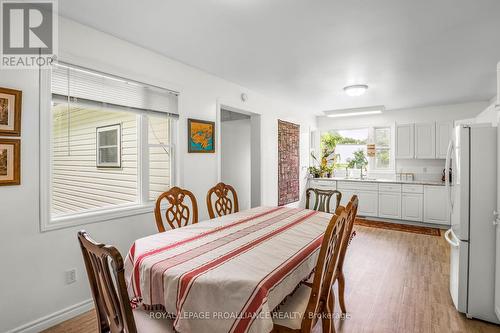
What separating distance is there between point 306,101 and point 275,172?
154 centimetres

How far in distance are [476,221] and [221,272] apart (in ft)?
7.53

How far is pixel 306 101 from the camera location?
516 cm

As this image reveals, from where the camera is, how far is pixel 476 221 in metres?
2.25

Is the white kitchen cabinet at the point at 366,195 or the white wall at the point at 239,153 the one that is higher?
the white wall at the point at 239,153

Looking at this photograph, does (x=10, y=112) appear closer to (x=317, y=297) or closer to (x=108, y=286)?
(x=108, y=286)

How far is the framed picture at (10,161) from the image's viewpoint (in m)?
1.84

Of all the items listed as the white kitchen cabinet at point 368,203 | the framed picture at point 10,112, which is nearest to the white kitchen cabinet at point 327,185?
the white kitchen cabinet at point 368,203

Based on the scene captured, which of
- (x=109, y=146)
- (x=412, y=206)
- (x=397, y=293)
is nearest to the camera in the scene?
(x=397, y=293)

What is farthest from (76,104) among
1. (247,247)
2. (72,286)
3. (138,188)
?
(247,247)

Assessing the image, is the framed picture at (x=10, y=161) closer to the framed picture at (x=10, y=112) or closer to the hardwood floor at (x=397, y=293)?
the framed picture at (x=10, y=112)

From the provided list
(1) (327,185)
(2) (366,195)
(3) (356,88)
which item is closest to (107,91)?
(3) (356,88)

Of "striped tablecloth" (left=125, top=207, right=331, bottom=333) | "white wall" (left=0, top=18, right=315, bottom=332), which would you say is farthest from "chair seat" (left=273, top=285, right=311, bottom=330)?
"white wall" (left=0, top=18, right=315, bottom=332)

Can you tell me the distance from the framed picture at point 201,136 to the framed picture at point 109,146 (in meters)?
0.96

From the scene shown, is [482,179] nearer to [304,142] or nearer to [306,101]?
[306,101]
